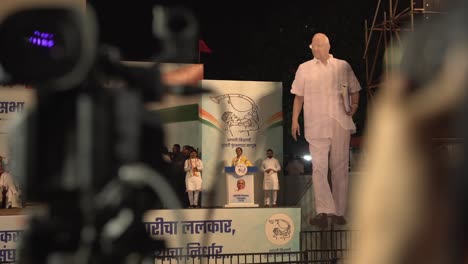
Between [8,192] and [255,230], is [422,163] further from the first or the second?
[8,192]

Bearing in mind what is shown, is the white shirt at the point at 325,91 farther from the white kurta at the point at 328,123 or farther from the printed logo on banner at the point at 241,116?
the printed logo on banner at the point at 241,116

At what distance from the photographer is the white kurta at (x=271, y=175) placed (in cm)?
1266

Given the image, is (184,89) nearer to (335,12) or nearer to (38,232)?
(38,232)

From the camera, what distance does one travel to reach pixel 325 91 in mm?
10234

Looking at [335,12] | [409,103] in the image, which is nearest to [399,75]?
[409,103]

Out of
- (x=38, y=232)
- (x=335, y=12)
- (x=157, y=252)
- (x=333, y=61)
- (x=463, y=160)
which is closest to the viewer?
(x=463, y=160)

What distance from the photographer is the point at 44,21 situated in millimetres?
1522

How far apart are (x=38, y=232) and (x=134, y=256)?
8.8 inches

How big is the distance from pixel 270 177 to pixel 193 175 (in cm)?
153

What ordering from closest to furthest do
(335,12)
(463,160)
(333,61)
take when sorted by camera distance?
(463,160), (333,61), (335,12)

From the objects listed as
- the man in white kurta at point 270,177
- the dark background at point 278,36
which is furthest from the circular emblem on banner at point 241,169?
the dark background at point 278,36

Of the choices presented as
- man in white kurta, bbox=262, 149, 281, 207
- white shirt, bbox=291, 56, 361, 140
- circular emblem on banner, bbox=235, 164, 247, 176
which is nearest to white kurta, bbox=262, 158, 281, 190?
man in white kurta, bbox=262, 149, 281, 207

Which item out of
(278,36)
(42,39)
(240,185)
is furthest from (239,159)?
(278,36)

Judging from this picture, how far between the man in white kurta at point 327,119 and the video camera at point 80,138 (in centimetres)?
873
